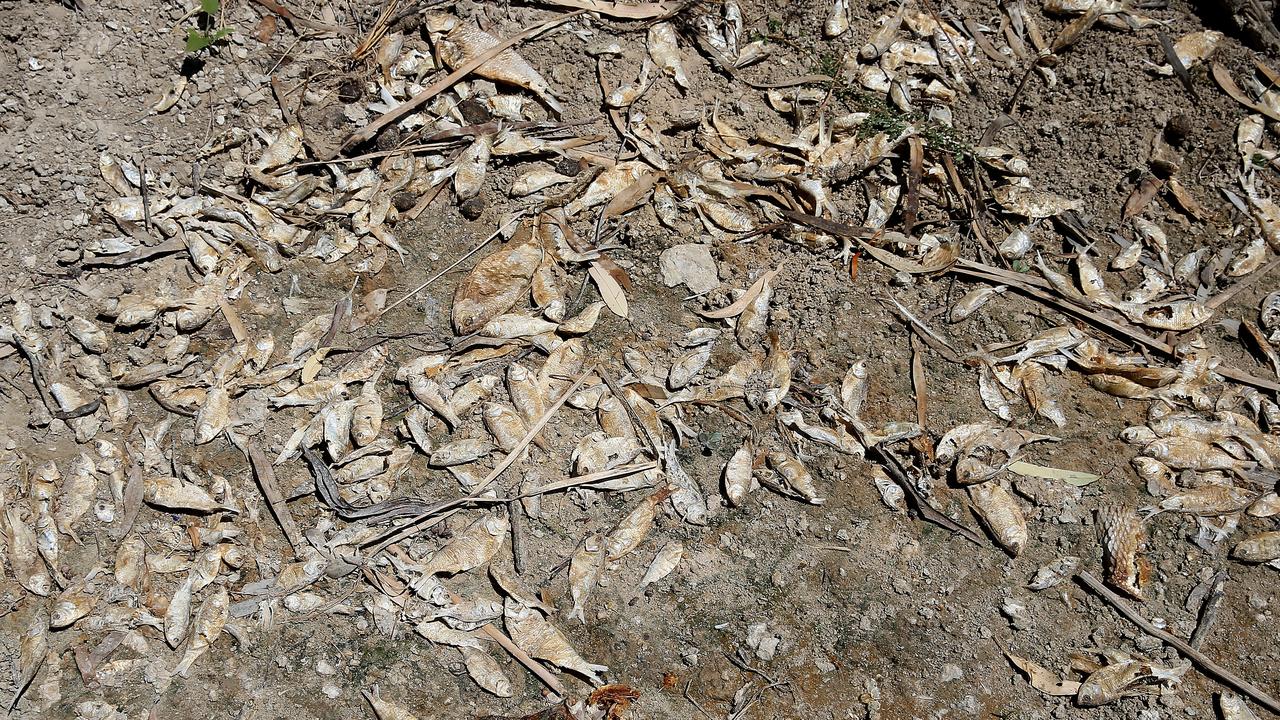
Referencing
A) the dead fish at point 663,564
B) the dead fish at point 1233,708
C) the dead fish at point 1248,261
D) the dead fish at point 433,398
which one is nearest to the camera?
the dead fish at point 1233,708

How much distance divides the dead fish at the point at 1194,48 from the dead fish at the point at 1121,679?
161 cm

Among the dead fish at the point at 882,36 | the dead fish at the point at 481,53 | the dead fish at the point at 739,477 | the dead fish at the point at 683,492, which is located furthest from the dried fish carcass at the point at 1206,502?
the dead fish at the point at 481,53

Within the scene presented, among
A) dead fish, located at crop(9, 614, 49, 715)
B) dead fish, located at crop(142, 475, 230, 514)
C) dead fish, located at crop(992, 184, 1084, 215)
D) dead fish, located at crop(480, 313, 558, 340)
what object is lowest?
dead fish, located at crop(9, 614, 49, 715)

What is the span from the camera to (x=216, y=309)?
2076mm

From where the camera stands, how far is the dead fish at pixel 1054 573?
5.94ft

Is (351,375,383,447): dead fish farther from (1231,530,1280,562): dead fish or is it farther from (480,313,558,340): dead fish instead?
(1231,530,1280,562): dead fish

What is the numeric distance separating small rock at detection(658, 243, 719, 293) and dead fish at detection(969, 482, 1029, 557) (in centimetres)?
81

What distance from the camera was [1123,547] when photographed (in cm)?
183

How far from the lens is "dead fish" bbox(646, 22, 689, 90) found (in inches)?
90.3

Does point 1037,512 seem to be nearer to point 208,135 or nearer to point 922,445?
point 922,445

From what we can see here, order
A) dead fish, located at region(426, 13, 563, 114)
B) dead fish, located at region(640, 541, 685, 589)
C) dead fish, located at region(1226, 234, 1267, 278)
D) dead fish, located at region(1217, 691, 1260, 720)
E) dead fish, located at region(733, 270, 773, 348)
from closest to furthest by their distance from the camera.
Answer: dead fish, located at region(1217, 691, 1260, 720), dead fish, located at region(640, 541, 685, 589), dead fish, located at region(733, 270, 773, 348), dead fish, located at region(1226, 234, 1267, 278), dead fish, located at region(426, 13, 563, 114)

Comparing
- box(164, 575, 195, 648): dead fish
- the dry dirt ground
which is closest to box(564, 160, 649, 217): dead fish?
the dry dirt ground

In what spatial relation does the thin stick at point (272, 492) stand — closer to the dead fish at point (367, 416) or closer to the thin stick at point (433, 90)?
the dead fish at point (367, 416)

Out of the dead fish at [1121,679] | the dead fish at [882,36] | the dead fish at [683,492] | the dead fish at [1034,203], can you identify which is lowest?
the dead fish at [1121,679]
